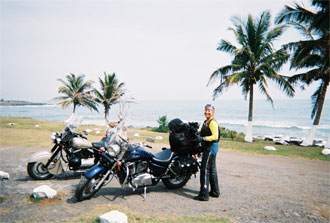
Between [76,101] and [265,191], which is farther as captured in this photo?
[76,101]

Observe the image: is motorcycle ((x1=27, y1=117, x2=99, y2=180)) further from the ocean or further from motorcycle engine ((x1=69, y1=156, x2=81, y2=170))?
the ocean

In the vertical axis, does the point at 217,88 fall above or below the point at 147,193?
above

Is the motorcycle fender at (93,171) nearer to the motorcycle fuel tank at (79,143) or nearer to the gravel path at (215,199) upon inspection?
the gravel path at (215,199)

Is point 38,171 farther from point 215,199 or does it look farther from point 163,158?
point 215,199

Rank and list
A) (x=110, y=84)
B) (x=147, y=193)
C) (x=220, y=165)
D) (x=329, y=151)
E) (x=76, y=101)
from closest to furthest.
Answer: (x=147, y=193), (x=220, y=165), (x=329, y=151), (x=110, y=84), (x=76, y=101)

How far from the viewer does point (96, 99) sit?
27047 mm

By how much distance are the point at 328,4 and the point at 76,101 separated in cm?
2645

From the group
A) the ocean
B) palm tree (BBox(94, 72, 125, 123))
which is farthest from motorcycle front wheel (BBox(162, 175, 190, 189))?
palm tree (BBox(94, 72, 125, 123))

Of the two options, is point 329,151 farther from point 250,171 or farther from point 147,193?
point 147,193

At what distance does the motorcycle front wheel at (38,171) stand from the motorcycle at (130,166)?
5.45ft

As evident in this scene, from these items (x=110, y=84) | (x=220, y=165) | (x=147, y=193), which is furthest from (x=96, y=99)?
(x=147, y=193)

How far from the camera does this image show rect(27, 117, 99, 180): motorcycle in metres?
5.39

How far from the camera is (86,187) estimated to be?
14.5 feet

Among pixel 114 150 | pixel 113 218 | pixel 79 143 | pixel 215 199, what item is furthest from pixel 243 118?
pixel 113 218
